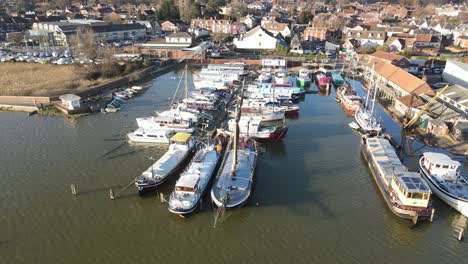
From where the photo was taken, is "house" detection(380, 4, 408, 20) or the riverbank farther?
"house" detection(380, 4, 408, 20)

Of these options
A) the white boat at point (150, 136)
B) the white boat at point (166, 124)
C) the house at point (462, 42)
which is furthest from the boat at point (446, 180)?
the house at point (462, 42)

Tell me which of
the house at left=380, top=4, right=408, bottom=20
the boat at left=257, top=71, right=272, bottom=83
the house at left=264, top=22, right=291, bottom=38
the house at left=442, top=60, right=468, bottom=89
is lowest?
the boat at left=257, top=71, right=272, bottom=83

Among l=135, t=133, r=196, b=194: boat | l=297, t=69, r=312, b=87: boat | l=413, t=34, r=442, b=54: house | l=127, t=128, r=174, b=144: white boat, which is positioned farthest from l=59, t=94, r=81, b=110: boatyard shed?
l=413, t=34, r=442, b=54: house

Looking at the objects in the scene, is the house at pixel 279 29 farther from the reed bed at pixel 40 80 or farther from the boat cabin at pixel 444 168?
the boat cabin at pixel 444 168

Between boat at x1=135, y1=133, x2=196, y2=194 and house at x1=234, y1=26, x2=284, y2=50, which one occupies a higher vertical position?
house at x1=234, y1=26, x2=284, y2=50

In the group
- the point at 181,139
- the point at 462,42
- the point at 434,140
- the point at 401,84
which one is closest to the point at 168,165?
the point at 181,139

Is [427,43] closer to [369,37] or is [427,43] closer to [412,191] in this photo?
[369,37]

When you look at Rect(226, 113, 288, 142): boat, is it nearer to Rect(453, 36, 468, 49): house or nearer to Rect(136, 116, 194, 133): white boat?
Rect(136, 116, 194, 133): white boat

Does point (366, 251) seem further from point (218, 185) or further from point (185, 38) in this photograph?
point (185, 38)
